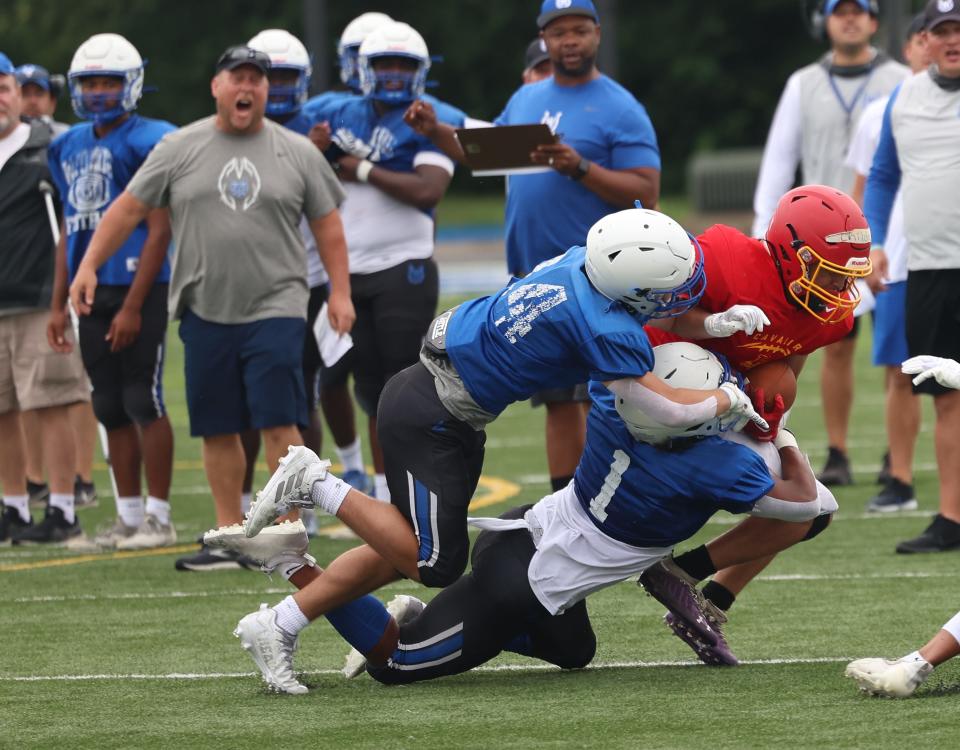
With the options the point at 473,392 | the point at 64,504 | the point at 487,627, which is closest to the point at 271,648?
the point at 487,627

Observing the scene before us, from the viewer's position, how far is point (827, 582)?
7.23m

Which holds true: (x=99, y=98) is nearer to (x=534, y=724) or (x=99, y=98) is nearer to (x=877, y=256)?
(x=877, y=256)

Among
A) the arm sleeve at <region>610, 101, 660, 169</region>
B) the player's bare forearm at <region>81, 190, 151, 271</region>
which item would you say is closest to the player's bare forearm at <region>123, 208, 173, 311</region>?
the player's bare forearm at <region>81, 190, 151, 271</region>

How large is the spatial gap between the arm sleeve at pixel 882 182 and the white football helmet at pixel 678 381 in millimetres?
3052

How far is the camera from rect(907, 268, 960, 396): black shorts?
7.94 metres

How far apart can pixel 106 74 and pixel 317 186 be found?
1.26 metres

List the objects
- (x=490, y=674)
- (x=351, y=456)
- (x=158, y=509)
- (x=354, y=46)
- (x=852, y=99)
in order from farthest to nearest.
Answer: (x=852, y=99) < (x=351, y=456) < (x=354, y=46) < (x=158, y=509) < (x=490, y=674)

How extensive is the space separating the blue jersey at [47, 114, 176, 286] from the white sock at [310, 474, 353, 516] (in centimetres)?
303

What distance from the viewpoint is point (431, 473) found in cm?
557

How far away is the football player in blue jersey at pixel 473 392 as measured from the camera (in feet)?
17.3

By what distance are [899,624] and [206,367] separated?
302 centimetres

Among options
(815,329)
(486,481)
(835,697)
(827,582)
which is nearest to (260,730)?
(835,697)

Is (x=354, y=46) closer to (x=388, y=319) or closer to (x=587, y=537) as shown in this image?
(x=388, y=319)

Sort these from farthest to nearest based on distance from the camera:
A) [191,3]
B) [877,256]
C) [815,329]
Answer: [191,3] → [877,256] → [815,329]
